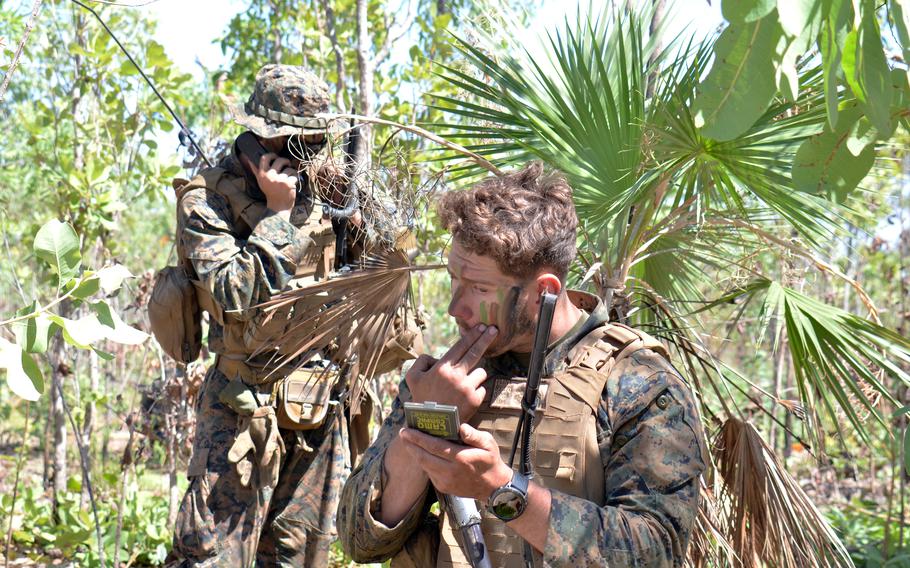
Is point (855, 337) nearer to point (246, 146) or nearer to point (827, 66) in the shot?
point (827, 66)

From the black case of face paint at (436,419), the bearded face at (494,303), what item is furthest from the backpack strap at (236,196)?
the black case of face paint at (436,419)

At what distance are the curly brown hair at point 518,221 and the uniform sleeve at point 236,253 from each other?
146cm

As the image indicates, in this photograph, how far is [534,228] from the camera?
6.19 feet

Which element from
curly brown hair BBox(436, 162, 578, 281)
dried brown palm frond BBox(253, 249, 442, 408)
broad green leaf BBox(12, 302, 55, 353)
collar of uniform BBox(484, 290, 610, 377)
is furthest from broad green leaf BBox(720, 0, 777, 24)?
dried brown palm frond BBox(253, 249, 442, 408)

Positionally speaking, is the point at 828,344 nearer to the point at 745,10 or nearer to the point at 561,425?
the point at 561,425

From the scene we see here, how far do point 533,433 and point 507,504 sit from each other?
21 centimetres

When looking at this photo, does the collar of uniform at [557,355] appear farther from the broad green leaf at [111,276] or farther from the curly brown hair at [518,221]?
the broad green leaf at [111,276]

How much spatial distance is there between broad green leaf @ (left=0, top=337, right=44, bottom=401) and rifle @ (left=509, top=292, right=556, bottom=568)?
0.82 m

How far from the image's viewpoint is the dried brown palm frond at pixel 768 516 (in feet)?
8.73

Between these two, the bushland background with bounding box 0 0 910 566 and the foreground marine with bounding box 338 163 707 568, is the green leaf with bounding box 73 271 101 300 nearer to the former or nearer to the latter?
the bushland background with bounding box 0 0 910 566

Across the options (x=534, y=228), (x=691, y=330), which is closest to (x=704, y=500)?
(x=691, y=330)

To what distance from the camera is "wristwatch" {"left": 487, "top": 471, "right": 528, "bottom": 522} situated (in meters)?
1.66

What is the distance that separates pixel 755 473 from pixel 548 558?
1276mm

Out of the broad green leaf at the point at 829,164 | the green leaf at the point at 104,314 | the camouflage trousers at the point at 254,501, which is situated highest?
the broad green leaf at the point at 829,164
